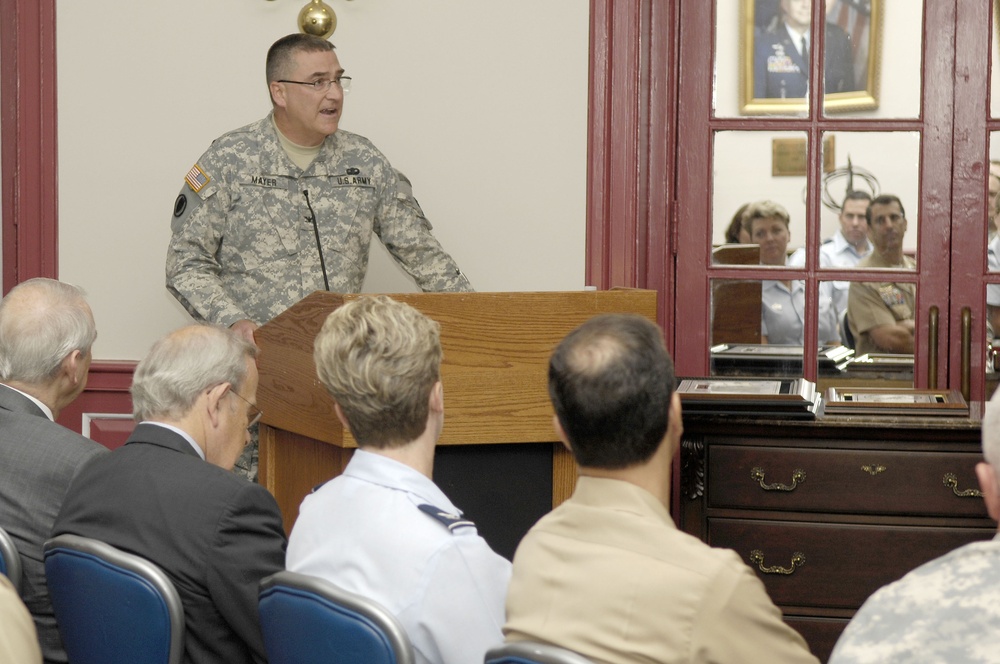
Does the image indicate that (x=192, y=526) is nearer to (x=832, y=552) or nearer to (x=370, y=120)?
(x=832, y=552)

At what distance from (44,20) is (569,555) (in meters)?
3.42

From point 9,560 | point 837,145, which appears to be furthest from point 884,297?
point 9,560

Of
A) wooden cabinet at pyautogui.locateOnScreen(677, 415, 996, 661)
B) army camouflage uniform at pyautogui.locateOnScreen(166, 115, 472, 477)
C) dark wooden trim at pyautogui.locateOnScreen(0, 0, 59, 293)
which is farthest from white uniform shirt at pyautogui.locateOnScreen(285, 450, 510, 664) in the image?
dark wooden trim at pyautogui.locateOnScreen(0, 0, 59, 293)

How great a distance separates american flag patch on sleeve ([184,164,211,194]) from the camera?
137 inches

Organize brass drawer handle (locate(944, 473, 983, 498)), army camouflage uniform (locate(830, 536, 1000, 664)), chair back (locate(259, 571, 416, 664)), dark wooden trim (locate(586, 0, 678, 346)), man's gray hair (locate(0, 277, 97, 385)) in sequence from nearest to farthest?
army camouflage uniform (locate(830, 536, 1000, 664))
chair back (locate(259, 571, 416, 664))
man's gray hair (locate(0, 277, 97, 385))
brass drawer handle (locate(944, 473, 983, 498))
dark wooden trim (locate(586, 0, 678, 346))

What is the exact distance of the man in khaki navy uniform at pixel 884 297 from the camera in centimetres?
386

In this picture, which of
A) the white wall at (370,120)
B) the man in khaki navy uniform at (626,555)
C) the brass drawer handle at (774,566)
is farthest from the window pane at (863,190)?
the man in khaki navy uniform at (626,555)

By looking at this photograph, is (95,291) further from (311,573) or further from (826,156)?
(311,573)

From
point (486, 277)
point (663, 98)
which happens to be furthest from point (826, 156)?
point (486, 277)

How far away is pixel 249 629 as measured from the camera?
1.85 m

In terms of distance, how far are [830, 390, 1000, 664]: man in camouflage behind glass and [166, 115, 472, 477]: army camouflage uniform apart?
2.38m

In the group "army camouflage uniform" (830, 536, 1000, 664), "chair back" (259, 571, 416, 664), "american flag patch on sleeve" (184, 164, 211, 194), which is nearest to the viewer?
"army camouflage uniform" (830, 536, 1000, 664)

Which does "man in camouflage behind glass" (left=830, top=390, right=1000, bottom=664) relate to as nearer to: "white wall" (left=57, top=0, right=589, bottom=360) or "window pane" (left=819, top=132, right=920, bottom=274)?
"window pane" (left=819, top=132, right=920, bottom=274)

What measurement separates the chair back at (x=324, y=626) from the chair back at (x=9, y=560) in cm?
54
